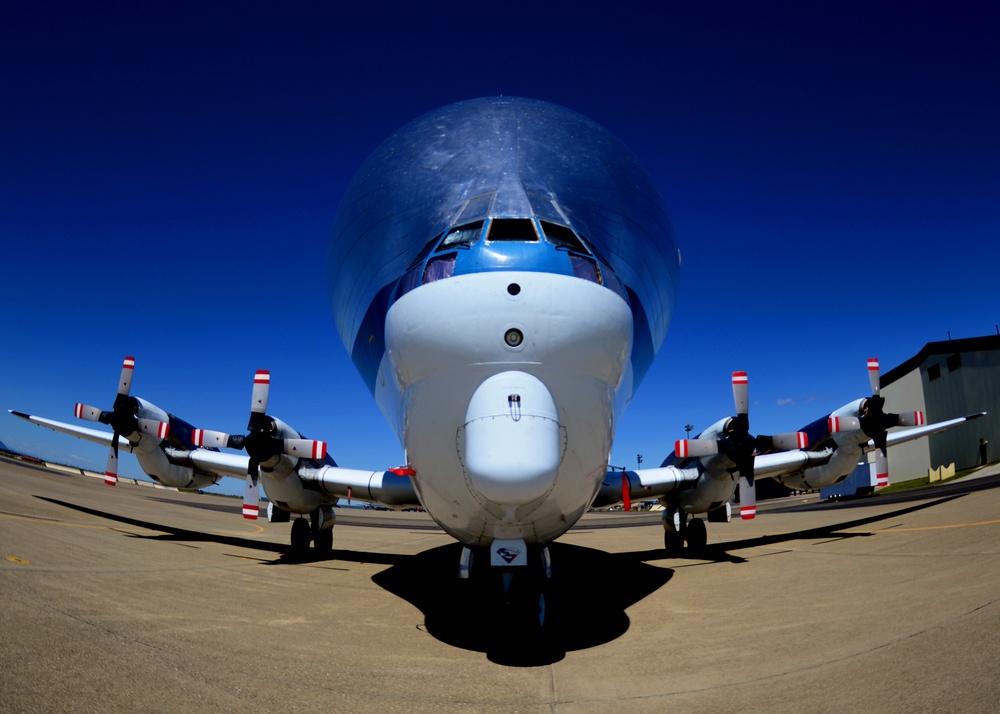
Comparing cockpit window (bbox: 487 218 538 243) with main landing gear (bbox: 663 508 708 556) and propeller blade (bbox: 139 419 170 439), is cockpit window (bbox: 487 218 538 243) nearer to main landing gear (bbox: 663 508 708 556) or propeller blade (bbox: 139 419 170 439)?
main landing gear (bbox: 663 508 708 556)

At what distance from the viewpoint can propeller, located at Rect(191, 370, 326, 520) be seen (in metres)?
9.38

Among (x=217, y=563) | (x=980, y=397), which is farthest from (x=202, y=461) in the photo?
(x=980, y=397)

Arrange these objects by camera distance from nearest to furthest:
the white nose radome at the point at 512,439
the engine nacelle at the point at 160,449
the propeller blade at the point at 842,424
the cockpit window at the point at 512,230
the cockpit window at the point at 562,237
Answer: the white nose radome at the point at 512,439 < the cockpit window at the point at 512,230 < the cockpit window at the point at 562,237 < the propeller blade at the point at 842,424 < the engine nacelle at the point at 160,449

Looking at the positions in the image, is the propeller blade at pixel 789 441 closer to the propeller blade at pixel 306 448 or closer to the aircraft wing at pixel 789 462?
the aircraft wing at pixel 789 462

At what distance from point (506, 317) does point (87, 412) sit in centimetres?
995

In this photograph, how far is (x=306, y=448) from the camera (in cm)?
915

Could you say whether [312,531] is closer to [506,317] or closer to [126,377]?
[126,377]

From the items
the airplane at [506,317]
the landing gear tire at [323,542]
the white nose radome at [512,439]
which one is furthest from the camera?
the landing gear tire at [323,542]

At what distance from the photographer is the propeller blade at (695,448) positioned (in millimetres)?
8523

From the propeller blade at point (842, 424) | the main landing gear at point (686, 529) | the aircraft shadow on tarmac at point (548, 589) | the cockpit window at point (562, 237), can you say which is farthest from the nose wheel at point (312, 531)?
the propeller blade at point (842, 424)

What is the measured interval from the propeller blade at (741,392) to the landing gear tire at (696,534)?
419cm

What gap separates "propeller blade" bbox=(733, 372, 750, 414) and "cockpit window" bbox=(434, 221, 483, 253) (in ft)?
17.1

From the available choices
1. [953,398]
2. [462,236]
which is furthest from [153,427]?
[953,398]

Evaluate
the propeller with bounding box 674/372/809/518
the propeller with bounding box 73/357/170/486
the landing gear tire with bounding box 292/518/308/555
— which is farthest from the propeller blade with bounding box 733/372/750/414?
the propeller with bounding box 73/357/170/486
